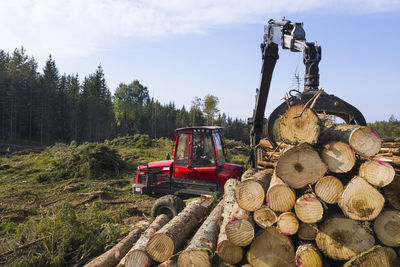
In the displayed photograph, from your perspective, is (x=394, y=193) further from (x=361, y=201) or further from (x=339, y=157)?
(x=339, y=157)

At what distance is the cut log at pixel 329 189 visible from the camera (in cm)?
288

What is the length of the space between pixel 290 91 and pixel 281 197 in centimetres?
191

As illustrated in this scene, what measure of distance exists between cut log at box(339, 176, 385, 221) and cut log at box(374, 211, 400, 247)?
6.0 inches

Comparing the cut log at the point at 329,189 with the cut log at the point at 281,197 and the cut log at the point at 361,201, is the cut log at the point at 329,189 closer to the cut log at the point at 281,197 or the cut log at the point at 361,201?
the cut log at the point at 361,201

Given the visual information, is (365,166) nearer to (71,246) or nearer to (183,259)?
(183,259)

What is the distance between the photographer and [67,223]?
4855mm

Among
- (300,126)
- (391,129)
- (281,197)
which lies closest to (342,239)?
(281,197)

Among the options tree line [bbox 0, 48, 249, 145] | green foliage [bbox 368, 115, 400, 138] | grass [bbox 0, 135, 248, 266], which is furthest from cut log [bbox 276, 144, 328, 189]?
green foliage [bbox 368, 115, 400, 138]

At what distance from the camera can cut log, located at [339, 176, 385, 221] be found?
9.14 ft

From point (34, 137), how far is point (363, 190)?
4804cm

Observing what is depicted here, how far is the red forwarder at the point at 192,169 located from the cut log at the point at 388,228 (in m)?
4.16

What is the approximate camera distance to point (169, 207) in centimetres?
616

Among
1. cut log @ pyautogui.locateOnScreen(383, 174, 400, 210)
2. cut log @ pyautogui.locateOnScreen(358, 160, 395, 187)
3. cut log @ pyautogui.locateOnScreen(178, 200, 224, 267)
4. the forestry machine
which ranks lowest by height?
cut log @ pyautogui.locateOnScreen(178, 200, 224, 267)

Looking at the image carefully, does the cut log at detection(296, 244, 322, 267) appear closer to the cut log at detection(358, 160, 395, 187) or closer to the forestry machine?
the cut log at detection(358, 160, 395, 187)
